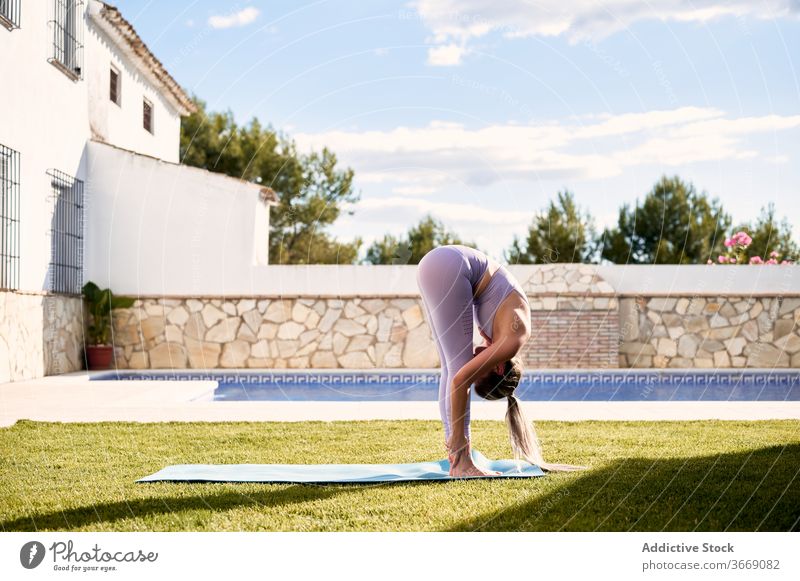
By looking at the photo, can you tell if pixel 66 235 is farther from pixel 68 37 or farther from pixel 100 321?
pixel 68 37

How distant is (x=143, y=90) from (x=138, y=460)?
1137cm

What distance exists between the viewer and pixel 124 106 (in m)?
14.0

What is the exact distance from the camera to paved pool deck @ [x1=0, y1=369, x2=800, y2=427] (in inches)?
275

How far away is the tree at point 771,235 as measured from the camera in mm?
19859

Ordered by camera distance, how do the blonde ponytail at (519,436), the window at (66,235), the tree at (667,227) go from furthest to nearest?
the tree at (667,227) → the window at (66,235) → the blonde ponytail at (519,436)

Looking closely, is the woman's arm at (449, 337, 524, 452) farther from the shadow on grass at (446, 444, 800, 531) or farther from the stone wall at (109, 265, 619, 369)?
the stone wall at (109, 265, 619, 369)

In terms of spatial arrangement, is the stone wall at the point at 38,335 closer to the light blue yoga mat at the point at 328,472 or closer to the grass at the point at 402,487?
the grass at the point at 402,487

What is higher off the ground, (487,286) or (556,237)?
(556,237)

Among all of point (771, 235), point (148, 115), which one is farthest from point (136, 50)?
point (771, 235)

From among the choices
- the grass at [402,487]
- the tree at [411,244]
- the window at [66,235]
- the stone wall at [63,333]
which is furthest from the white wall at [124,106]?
the grass at [402,487]

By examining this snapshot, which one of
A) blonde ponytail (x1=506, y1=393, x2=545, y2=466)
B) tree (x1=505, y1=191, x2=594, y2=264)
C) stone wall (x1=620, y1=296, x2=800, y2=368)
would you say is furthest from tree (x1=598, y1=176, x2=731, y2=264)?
blonde ponytail (x1=506, y1=393, x2=545, y2=466)

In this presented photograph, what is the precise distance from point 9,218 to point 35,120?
1.33m
